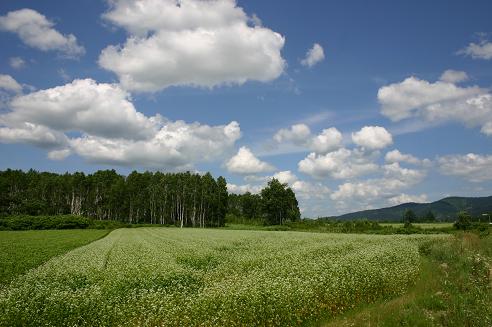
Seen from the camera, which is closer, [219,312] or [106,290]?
[219,312]

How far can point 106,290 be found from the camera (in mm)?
17406

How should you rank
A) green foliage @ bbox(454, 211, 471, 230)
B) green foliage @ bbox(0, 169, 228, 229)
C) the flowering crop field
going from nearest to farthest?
the flowering crop field < green foliage @ bbox(454, 211, 471, 230) < green foliage @ bbox(0, 169, 228, 229)

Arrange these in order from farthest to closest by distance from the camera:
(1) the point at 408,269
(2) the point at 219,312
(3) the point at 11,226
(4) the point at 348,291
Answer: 1. (3) the point at 11,226
2. (1) the point at 408,269
3. (4) the point at 348,291
4. (2) the point at 219,312

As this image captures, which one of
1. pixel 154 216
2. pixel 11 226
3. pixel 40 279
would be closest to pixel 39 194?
pixel 154 216

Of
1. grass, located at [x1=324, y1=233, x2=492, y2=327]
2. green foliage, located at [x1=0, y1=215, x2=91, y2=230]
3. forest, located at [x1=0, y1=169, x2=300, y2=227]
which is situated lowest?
grass, located at [x1=324, y1=233, x2=492, y2=327]

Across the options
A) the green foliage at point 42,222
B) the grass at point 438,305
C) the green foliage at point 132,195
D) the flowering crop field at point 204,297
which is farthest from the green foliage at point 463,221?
the green foliage at point 42,222

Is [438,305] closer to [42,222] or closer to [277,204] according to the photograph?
[42,222]

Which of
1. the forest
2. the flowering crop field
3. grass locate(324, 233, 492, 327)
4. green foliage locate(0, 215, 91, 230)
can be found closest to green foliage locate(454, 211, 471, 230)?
grass locate(324, 233, 492, 327)

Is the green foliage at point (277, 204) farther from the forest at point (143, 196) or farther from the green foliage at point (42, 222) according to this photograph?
the green foliage at point (42, 222)

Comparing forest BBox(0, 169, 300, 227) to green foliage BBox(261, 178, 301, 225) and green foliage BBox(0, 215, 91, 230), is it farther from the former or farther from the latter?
green foliage BBox(0, 215, 91, 230)

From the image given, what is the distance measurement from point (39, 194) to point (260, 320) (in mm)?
151075

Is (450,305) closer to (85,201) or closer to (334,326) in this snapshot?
(334,326)

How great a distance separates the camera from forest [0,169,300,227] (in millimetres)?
139625

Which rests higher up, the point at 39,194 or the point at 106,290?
the point at 39,194
